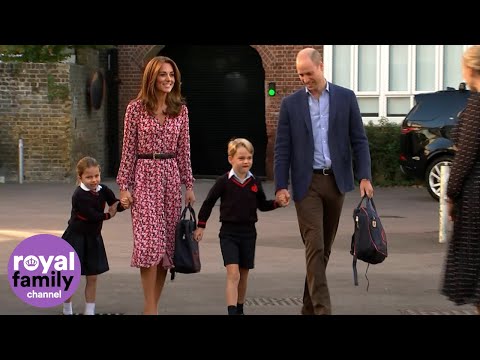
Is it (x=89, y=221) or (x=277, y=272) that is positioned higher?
(x=89, y=221)

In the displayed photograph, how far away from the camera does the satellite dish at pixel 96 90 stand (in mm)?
25562

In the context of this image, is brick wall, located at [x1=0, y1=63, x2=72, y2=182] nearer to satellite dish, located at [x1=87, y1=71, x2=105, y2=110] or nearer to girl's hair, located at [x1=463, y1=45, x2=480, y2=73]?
satellite dish, located at [x1=87, y1=71, x2=105, y2=110]

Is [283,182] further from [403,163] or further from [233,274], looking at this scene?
[403,163]

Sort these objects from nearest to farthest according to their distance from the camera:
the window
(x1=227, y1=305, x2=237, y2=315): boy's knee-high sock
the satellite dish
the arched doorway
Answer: (x1=227, y1=305, x2=237, y2=315): boy's knee-high sock < the window < the satellite dish < the arched doorway

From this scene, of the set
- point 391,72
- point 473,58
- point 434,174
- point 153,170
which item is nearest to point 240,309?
A: point 153,170

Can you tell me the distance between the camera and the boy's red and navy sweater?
8.59 m

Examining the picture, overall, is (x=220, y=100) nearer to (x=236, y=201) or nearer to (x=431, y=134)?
(x=431, y=134)

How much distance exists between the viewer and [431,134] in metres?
19.3

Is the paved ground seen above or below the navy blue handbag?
below

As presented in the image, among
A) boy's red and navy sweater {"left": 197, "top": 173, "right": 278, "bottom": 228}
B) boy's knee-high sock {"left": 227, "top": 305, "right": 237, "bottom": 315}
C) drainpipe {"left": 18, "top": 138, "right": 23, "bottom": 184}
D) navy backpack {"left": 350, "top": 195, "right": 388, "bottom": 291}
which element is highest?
boy's red and navy sweater {"left": 197, "top": 173, "right": 278, "bottom": 228}

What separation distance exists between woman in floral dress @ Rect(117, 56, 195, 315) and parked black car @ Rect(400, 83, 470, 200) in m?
11.4

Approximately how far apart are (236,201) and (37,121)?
639 inches

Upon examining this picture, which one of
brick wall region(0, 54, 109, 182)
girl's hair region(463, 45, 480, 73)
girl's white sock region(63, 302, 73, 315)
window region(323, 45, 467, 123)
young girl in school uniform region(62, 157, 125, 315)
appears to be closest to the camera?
girl's hair region(463, 45, 480, 73)

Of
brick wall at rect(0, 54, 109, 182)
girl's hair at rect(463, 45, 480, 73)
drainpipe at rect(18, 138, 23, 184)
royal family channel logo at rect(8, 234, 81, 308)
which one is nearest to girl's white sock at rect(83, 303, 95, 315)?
royal family channel logo at rect(8, 234, 81, 308)
